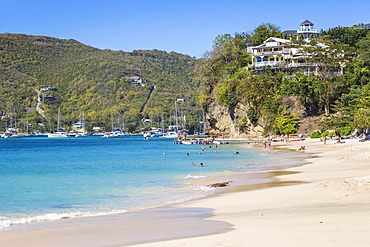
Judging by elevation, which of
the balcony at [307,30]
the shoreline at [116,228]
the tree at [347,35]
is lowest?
the shoreline at [116,228]

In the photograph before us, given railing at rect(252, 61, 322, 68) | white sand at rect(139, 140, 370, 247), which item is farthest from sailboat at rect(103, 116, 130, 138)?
white sand at rect(139, 140, 370, 247)

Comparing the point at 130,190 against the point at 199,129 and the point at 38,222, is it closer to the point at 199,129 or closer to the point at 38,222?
the point at 38,222

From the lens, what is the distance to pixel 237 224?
10.6 metres

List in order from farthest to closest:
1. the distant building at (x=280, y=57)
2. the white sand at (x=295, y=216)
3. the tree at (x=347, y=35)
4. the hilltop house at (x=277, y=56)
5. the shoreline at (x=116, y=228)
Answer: the tree at (x=347, y=35), the hilltop house at (x=277, y=56), the distant building at (x=280, y=57), the shoreline at (x=116, y=228), the white sand at (x=295, y=216)

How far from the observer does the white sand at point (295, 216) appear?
8.57 metres

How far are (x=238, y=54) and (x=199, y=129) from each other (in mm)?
78814

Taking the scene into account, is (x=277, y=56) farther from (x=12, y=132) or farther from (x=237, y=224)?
(x=12, y=132)

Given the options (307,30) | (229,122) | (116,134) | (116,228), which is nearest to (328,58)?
(229,122)

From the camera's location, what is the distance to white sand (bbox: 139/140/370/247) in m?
8.57

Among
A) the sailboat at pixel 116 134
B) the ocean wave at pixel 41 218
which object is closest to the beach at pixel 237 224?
the ocean wave at pixel 41 218

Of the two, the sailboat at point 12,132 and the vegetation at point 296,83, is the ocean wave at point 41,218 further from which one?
the sailboat at point 12,132

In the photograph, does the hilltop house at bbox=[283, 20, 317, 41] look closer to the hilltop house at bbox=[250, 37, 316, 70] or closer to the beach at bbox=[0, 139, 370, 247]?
the hilltop house at bbox=[250, 37, 316, 70]

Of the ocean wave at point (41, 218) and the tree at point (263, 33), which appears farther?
the tree at point (263, 33)

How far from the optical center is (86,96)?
192250 mm
